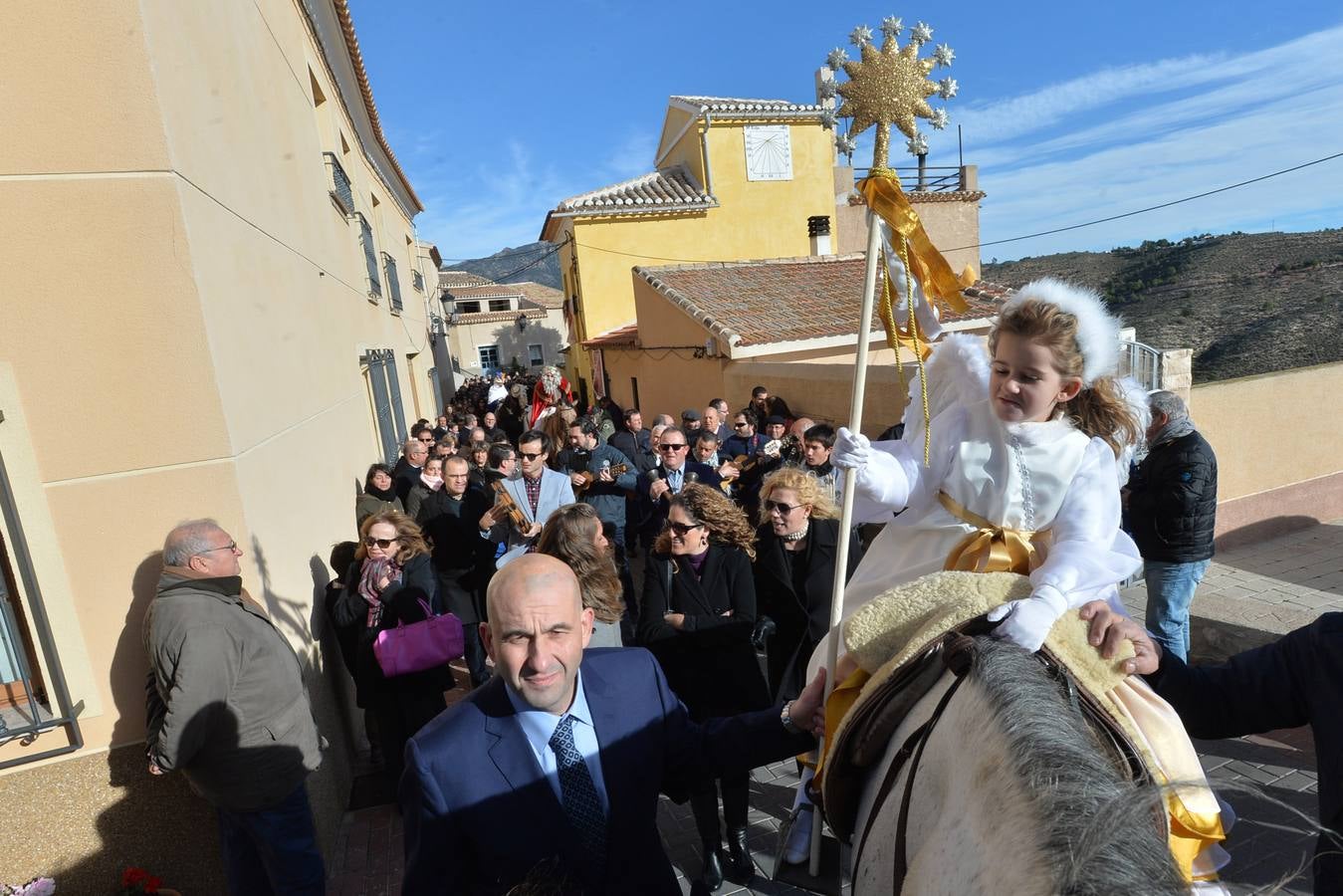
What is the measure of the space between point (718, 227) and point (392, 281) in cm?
1138

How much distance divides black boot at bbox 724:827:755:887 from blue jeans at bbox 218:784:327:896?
1838mm

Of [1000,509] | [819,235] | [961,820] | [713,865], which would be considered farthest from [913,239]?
[819,235]

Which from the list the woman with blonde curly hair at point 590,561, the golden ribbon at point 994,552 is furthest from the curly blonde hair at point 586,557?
the golden ribbon at point 994,552

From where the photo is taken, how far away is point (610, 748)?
1730mm

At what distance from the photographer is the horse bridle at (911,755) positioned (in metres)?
1.16

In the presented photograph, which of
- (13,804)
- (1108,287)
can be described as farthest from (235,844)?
(1108,287)

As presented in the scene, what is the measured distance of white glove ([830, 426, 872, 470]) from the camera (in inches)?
76.9

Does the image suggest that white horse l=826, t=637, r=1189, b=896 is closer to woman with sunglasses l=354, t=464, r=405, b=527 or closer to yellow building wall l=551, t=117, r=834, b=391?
woman with sunglasses l=354, t=464, r=405, b=527

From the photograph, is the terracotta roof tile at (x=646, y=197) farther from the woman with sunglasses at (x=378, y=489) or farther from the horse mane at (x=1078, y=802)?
the horse mane at (x=1078, y=802)

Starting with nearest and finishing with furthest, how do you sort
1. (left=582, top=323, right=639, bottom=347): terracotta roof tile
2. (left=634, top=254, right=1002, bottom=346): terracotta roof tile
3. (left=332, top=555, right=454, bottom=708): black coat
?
(left=332, top=555, right=454, bottom=708): black coat → (left=634, top=254, right=1002, bottom=346): terracotta roof tile → (left=582, top=323, right=639, bottom=347): terracotta roof tile

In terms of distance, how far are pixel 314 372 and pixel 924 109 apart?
4.45 meters

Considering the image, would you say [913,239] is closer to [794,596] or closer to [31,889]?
[794,596]

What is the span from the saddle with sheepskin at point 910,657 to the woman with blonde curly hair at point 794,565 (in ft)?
6.15

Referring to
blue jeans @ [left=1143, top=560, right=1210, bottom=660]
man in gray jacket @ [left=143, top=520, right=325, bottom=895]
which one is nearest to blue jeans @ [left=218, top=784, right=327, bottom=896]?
man in gray jacket @ [left=143, top=520, right=325, bottom=895]
